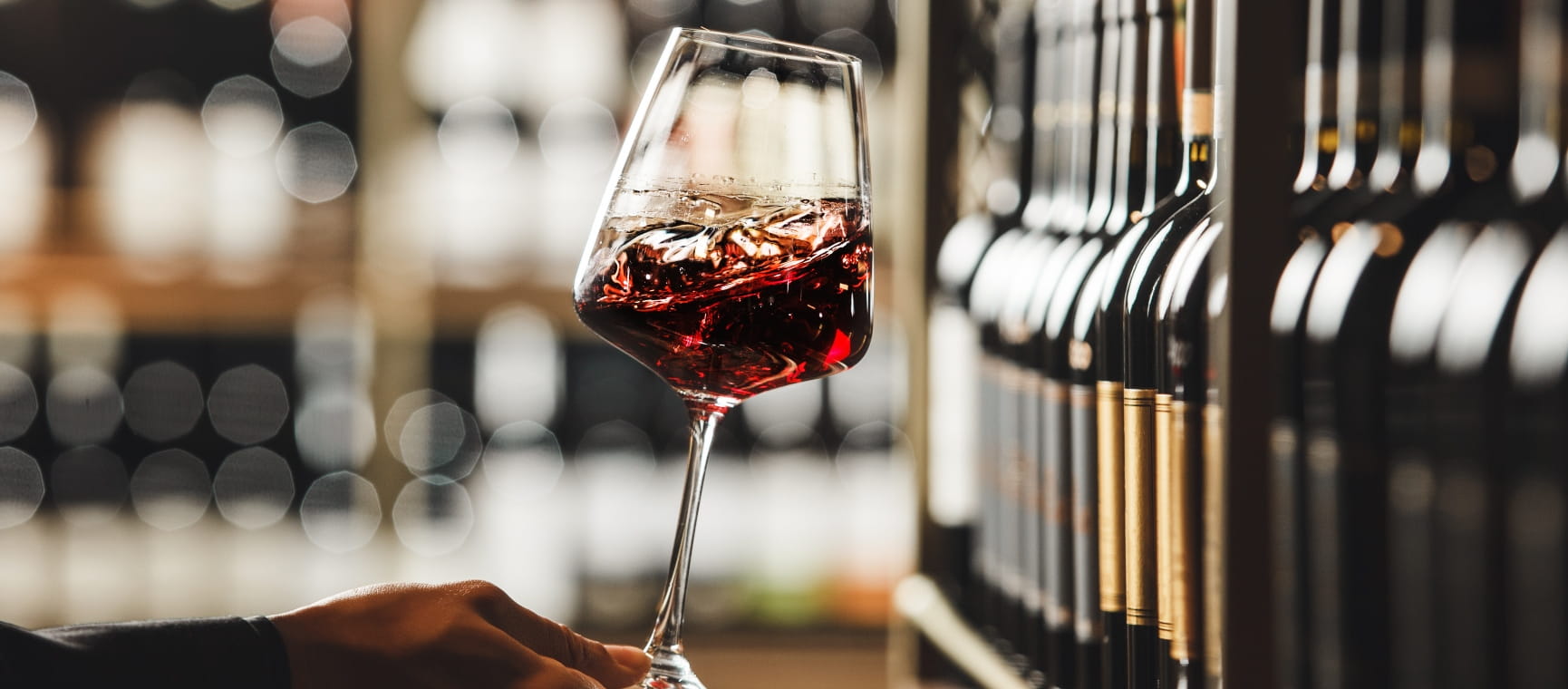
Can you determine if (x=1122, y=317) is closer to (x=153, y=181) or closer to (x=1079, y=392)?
(x=1079, y=392)

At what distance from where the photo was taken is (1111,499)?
1.87 ft

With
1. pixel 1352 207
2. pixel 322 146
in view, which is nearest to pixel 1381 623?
pixel 1352 207

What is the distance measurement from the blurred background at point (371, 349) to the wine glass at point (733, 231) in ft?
4.09

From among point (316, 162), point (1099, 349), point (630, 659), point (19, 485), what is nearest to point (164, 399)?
point (19, 485)

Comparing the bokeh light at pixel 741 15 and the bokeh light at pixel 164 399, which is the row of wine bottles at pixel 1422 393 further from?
the bokeh light at pixel 164 399

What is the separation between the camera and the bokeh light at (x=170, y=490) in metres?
1.89

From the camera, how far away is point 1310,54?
506mm

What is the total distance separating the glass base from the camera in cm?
48

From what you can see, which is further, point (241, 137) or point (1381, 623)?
point (241, 137)

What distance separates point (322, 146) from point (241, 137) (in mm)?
108

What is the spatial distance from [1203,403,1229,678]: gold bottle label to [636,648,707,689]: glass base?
185mm

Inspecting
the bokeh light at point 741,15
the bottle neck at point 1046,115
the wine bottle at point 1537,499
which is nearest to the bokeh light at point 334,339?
the bokeh light at point 741,15

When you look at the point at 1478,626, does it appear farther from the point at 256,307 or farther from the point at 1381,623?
the point at 256,307

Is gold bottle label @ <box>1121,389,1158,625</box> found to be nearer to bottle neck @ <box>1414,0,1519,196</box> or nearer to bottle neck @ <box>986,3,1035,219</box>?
bottle neck @ <box>1414,0,1519,196</box>
